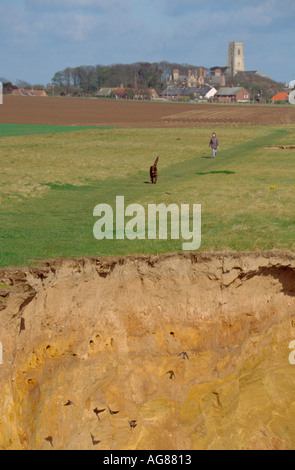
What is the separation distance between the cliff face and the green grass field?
1.81 meters

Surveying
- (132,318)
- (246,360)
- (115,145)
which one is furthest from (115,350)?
→ (115,145)

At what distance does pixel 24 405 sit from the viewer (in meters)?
12.5

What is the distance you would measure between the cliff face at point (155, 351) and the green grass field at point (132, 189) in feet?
5.92

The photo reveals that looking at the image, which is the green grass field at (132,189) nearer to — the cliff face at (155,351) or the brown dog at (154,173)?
the brown dog at (154,173)

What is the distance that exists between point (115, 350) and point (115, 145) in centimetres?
3544

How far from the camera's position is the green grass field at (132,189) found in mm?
16875

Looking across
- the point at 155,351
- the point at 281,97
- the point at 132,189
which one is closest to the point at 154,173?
the point at 132,189

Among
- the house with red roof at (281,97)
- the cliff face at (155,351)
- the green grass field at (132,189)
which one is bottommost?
the cliff face at (155,351)

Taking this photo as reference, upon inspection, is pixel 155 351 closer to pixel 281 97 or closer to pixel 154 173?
pixel 154 173

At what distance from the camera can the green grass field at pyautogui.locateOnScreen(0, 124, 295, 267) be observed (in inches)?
664

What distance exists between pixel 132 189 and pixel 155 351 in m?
14.7

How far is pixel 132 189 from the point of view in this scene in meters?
27.6

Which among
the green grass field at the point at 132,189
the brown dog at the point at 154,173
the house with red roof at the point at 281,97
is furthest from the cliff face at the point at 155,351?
the house with red roof at the point at 281,97

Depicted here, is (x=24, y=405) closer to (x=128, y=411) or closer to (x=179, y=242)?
(x=128, y=411)
